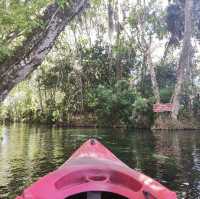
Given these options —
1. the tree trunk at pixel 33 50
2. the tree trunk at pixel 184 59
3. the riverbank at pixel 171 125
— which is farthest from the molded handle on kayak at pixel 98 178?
the tree trunk at pixel 184 59

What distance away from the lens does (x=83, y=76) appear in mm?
43031

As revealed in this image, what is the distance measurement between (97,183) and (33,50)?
224cm

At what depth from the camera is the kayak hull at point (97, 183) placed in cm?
625

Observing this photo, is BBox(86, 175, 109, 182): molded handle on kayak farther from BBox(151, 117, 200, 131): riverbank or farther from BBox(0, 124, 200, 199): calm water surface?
BBox(151, 117, 200, 131): riverbank

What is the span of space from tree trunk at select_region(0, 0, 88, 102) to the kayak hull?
152 cm

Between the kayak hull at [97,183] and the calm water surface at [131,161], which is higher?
the kayak hull at [97,183]

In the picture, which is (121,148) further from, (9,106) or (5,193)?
(9,106)

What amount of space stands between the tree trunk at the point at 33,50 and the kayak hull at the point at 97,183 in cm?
152

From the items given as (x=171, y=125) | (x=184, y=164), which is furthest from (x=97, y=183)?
(x=171, y=125)

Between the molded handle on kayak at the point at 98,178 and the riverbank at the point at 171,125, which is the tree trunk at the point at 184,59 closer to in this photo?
the riverbank at the point at 171,125

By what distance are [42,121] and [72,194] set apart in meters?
40.4

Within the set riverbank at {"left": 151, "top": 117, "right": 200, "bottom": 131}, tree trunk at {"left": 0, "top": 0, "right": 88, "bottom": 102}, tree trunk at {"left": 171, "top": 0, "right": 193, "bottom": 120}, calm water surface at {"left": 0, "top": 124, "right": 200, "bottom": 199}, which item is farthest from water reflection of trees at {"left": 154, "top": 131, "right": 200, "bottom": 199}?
tree trunk at {"left": 171, "top": 0, "right": 193, "bottom": 120}

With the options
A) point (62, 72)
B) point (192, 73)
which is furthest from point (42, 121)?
point (192, 73)

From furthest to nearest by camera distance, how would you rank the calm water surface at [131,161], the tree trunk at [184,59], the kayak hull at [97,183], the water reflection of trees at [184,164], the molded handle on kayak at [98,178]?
the tree trunk at [184,59], the calm water surface at [131,161], the water reflection of trees at [184,164], the molded handle on kayak at [98,178], the kayak hull at [97,183]
